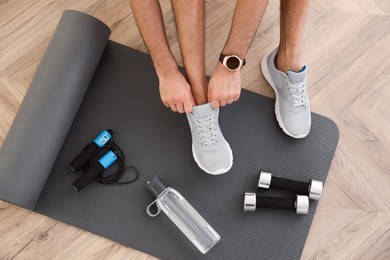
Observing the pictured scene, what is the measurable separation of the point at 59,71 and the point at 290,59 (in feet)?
2.33

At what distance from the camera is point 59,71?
1536 millimetres

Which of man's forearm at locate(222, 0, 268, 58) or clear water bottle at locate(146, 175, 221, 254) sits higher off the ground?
man's forearm at locate(222, 0, 268, 58)

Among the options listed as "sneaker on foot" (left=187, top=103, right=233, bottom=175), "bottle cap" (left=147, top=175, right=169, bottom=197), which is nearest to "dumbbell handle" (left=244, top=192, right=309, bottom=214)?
"sneaker on foot" (left=187, top=103, right=233, bottom=175)

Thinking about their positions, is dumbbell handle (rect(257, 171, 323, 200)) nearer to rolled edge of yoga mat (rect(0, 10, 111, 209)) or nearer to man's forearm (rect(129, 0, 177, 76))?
man's forearm (rect(129, 0, 177, 76))

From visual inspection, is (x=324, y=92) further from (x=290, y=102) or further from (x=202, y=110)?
(x=202, y=110)

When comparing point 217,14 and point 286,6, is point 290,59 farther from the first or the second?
point 217,14

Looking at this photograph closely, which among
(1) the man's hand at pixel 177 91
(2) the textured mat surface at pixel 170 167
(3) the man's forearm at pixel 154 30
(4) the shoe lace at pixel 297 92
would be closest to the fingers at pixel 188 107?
(1) the man's hand at pixel 177 91

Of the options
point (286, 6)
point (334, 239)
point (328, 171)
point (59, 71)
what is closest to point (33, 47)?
point (59, 71)

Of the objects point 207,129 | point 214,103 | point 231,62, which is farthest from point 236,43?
point 207,129

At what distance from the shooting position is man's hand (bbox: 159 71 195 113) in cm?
141

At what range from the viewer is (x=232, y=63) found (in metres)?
1.39

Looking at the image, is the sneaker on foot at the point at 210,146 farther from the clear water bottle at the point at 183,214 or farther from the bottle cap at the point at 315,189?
the bottle cap at the point at 315,189

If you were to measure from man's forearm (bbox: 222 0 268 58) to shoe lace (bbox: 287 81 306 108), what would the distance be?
0.83ft

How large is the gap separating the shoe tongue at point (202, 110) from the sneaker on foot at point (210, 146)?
0.05ft
